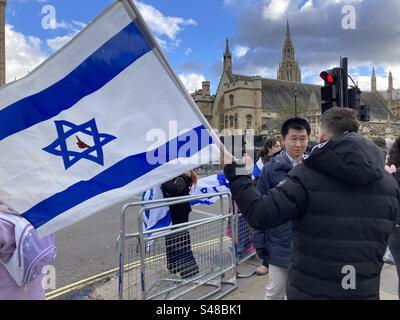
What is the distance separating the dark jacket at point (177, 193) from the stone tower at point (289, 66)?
10708 centimetres

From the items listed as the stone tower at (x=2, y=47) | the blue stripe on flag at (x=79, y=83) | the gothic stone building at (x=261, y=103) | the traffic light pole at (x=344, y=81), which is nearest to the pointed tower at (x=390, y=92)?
the gothic stone building at (x=261, y=103)

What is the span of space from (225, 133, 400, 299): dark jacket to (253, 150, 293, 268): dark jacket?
120 centimetres

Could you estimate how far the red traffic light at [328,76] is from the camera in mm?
7890

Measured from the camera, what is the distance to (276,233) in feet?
11.0

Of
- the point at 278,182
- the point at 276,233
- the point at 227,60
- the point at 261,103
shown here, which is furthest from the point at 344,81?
the point at 227,60

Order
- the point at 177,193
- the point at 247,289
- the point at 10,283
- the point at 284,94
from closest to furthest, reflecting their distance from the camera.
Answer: the point at 10,283, the point at 247,289, the point at 177,193, the point at 284,94

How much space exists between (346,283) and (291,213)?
0.48 meters

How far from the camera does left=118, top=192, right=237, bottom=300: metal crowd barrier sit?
365 cm

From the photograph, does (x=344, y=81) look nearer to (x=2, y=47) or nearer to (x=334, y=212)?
(x=334, y=212)

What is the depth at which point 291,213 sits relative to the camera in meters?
2.00

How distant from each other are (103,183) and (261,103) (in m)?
75.2

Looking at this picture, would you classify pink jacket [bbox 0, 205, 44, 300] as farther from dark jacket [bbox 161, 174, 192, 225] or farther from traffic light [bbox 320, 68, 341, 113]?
traffic light [bbox 320, 68, 341, 113]
